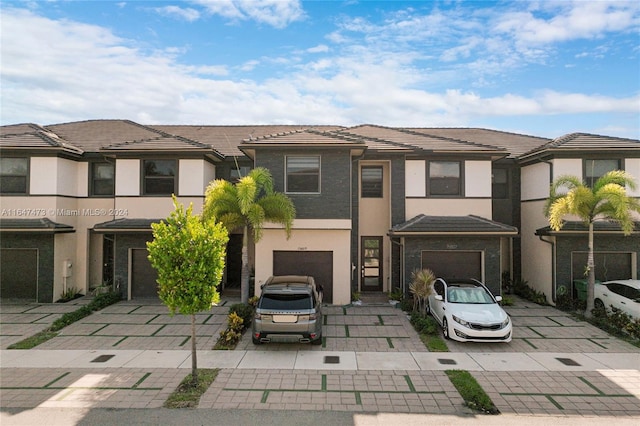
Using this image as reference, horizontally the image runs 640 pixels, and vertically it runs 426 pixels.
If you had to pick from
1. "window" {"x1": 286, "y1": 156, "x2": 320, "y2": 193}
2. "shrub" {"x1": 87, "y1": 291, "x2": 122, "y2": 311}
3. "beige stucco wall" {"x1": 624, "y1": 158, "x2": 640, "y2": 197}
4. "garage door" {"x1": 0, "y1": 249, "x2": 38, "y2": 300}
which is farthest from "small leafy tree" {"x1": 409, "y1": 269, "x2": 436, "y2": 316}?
"garage door" {"x1": 0, "y1": 249, "x2": 38, "y2": 300}

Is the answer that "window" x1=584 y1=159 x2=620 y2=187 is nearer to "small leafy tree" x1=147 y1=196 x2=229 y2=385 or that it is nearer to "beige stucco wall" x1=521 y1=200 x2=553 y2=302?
"beige stucco wall" x1=521 y1=200 x2=553 y2=302

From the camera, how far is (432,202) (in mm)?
15117

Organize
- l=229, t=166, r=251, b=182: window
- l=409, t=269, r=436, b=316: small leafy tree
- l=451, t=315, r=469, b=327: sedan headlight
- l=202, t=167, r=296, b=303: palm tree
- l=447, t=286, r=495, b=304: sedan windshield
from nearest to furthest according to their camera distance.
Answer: l=451, t=315, r=469, b=327: sedan headlight
l=447, t=286, r=495, b=304: sedan windshield
l=202, t=167, r=296, b=303: palm tree
l=409, t=269, r=436, b=316: small leafy tree
l=229, t=166, r=251, b=182: window

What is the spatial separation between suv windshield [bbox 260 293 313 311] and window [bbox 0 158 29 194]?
39.7ft

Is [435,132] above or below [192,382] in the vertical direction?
above

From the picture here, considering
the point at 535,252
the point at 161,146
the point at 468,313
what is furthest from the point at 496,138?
the point at 161,146

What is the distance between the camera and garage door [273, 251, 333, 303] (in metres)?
14.2

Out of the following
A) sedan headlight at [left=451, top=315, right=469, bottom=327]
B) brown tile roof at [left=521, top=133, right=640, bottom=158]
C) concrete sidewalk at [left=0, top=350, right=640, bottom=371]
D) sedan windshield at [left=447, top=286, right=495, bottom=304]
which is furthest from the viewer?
brown tile roof at [left=521, top=133, right=640, bottom=158]

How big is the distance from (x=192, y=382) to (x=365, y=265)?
31.6ft

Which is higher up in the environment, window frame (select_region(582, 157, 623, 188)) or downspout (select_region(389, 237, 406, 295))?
window frame (select_region(582, 157, 623, 188))

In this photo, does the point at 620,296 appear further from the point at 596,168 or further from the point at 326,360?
the point at 326,360

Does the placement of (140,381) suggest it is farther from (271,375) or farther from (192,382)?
(271,375)

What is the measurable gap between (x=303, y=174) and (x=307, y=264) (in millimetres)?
→ 3498

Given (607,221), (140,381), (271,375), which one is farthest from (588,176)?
(140,381)
